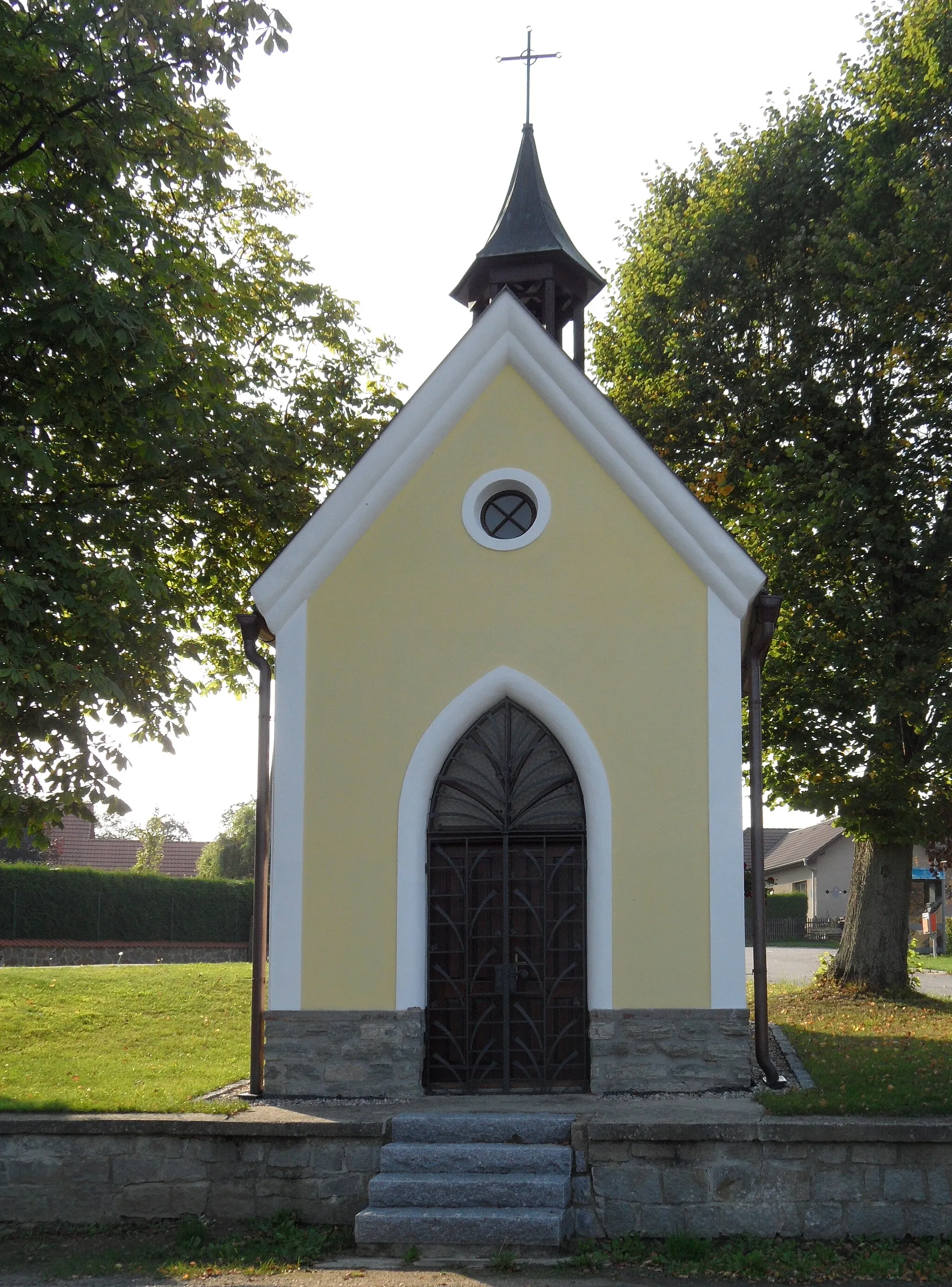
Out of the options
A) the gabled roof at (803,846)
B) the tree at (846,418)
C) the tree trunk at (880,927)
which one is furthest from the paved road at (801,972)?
the gabled roof at (803,846)

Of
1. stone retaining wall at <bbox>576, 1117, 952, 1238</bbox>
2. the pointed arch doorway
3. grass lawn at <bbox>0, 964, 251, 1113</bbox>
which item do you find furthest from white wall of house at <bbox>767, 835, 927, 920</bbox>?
stone retaining wall at <bbox>576, 1117, 952, 1238</bbox>

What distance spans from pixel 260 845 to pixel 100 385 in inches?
176

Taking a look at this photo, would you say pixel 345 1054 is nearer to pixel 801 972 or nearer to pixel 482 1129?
pixel 482 1129

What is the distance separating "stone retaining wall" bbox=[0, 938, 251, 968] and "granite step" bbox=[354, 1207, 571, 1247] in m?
18.5

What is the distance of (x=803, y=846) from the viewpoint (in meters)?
58.7

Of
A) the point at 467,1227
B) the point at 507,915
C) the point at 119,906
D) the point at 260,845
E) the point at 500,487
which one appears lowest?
the point at 467,1227

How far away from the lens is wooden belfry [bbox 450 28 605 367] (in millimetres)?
13461

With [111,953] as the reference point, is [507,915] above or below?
above

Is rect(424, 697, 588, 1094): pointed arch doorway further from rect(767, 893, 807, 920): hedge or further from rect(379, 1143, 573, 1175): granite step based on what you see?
rect(767, 893, 807, 920): hedge

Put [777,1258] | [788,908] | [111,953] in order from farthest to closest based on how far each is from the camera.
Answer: [788,908] < [111,953] < [777,1258]

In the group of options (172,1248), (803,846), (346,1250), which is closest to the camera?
(346,1250)

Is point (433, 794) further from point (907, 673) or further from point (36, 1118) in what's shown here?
point (907, 673)

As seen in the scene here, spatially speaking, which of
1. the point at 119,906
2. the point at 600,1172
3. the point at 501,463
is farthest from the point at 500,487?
the point at 119,906

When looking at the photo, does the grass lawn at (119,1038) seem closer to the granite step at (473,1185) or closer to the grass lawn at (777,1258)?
the granite step at (473,1185)
